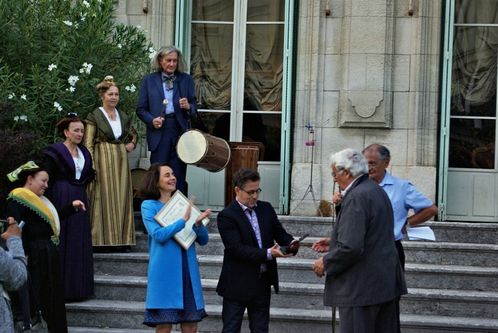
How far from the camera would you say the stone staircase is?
34.4ft

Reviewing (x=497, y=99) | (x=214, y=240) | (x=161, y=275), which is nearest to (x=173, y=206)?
(x=161, y=275)

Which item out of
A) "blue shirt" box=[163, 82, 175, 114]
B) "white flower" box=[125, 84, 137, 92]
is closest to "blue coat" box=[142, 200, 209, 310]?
"blue shirt" box=[163, 82, 175, 114]

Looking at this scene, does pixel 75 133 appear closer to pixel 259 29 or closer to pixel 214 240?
pixel 214 240

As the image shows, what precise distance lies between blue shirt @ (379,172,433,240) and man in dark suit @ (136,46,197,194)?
304 centimetres

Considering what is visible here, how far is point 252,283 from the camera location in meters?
9.18

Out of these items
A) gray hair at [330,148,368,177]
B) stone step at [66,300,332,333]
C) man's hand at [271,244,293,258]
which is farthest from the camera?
stone step at [66,300,332,333]

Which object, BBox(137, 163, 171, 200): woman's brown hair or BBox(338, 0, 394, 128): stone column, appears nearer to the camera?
BBox(137, 163, 171, 200): woman's brown hair

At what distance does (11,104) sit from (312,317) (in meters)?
3.50

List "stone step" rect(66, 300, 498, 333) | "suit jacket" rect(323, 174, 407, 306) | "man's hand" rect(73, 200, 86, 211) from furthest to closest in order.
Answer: "stone step" rect(66, 300, 498, 333), "man's hand" rect(73, 200, 86, 211), "suit jacket" rect(323, 174, 407, 306)

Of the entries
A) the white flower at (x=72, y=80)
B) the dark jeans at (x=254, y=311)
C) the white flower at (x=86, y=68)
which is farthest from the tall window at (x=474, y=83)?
the dark jeans at (x=254, y=311)

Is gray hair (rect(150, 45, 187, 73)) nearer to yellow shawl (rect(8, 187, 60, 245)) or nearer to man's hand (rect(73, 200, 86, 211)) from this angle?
man's hand (rect(73, 200, 86, 211))

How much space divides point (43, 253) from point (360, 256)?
10.9ft

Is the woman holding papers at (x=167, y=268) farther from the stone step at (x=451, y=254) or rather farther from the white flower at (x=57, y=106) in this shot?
the stone step at (x=451, y=254)

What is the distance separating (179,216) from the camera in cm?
920
